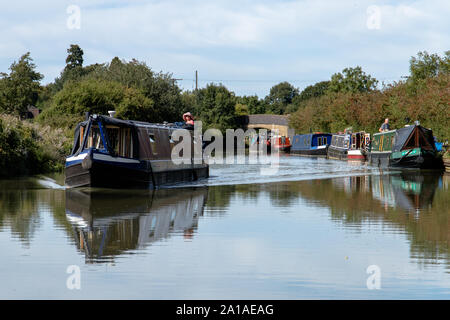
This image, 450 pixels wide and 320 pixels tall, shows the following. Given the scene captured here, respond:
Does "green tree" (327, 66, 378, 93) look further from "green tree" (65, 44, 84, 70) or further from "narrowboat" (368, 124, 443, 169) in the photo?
"green tree" (65, 44, 84, 70)

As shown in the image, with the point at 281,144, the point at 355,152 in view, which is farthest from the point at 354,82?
the point at 355,152

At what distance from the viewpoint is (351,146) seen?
142 ft

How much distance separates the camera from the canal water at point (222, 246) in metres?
6.30

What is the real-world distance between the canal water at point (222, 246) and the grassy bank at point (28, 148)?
6.89 meters

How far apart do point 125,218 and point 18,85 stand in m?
39.1

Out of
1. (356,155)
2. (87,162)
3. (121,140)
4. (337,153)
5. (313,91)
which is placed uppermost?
(313,91)

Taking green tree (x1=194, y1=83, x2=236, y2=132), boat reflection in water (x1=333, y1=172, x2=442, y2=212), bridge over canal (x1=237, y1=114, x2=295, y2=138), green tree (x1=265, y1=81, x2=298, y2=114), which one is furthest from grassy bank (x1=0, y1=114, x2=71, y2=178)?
green tree (x1=265, y1=81, x2=298, y2=114)

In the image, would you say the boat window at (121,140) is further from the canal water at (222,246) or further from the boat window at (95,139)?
the canal water at (222,246)

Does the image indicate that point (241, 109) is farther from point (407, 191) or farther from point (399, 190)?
point (407, 191)

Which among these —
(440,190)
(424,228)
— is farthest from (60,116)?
(424,228)

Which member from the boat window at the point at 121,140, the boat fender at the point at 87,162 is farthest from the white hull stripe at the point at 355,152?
the boat fender at the point at 87,162

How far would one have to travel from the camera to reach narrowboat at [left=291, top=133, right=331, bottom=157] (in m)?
53.8
